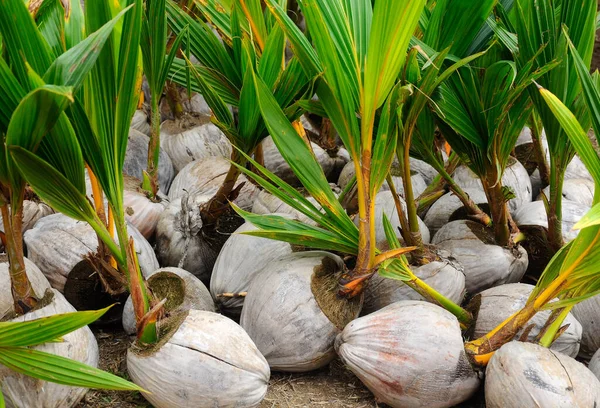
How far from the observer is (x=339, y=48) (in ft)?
5.06

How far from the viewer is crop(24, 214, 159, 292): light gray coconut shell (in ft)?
5.79

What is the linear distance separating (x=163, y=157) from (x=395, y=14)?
133cm

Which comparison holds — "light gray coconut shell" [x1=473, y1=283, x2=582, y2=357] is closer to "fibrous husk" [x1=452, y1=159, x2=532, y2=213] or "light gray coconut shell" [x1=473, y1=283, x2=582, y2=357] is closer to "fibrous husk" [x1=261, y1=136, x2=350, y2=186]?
"fibrous husk" [x1=452, y1=159, x2=532, y2=213]

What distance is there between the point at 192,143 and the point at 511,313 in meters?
1.40

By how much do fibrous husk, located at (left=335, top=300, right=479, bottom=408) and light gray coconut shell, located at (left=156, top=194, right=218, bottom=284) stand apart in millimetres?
567

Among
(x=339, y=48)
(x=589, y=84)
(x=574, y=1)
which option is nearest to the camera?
(x=589, y=84)

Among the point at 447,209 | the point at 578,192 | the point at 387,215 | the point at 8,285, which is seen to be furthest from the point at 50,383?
the point at 578,192

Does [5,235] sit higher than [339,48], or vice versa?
[339,48]

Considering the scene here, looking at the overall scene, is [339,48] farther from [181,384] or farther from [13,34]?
[181,384]

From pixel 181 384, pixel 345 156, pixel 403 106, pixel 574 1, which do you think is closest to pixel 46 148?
pixel 181 384

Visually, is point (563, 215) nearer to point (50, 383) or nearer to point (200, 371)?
point (200, 371)

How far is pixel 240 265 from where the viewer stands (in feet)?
5.93

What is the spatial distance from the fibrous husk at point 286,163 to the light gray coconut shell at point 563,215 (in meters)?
0.77

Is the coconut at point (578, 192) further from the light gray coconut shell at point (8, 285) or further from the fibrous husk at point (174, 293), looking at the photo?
the light gray coconut shell at point (8, 285)
